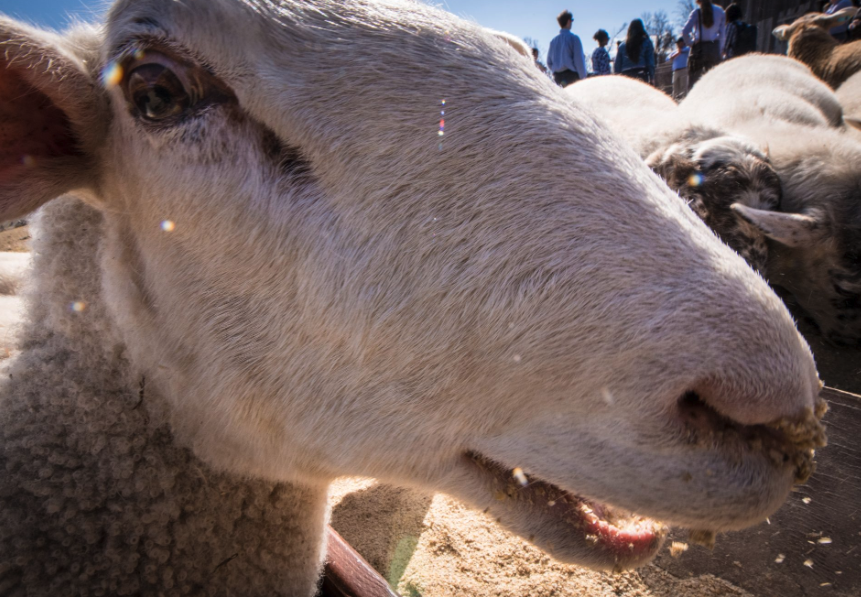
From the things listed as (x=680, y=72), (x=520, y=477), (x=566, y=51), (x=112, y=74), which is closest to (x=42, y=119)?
(x=112, y=74)

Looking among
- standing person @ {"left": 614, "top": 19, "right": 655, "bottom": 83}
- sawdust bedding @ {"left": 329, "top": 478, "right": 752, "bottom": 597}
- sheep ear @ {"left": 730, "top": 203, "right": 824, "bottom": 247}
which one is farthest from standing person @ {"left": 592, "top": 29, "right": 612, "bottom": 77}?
sawdust bedding @ {"left": 329, "top": 478, "right": 752, "bottom": 597}

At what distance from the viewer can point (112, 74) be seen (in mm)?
1284

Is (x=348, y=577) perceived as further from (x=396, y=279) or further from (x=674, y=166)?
(x=674, y=166)

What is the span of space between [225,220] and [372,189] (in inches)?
15.3

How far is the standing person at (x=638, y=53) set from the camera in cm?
947

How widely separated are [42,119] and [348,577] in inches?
67.5

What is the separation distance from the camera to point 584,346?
3.09 feet

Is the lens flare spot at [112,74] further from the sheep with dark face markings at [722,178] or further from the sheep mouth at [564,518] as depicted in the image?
the sheep with dark face markings at [722,178]

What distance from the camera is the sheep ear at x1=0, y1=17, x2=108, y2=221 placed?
48.1 inches

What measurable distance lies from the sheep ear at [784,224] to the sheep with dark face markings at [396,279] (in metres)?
2.79

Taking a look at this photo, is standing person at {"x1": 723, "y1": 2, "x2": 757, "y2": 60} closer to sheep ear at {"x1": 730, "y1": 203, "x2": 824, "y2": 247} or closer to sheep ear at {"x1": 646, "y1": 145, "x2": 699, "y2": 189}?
sheep ear at {"x1": 646, "y1": 145, "x2": 699, "y2": 189}

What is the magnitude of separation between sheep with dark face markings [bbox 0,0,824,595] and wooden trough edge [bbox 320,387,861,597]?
599mm

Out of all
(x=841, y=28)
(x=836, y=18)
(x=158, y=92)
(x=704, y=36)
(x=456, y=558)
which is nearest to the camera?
(x=158, y=92)

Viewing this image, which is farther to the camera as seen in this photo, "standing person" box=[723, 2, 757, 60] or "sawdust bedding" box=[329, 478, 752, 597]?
"standing person" box=[723, 2, 757, 60]
